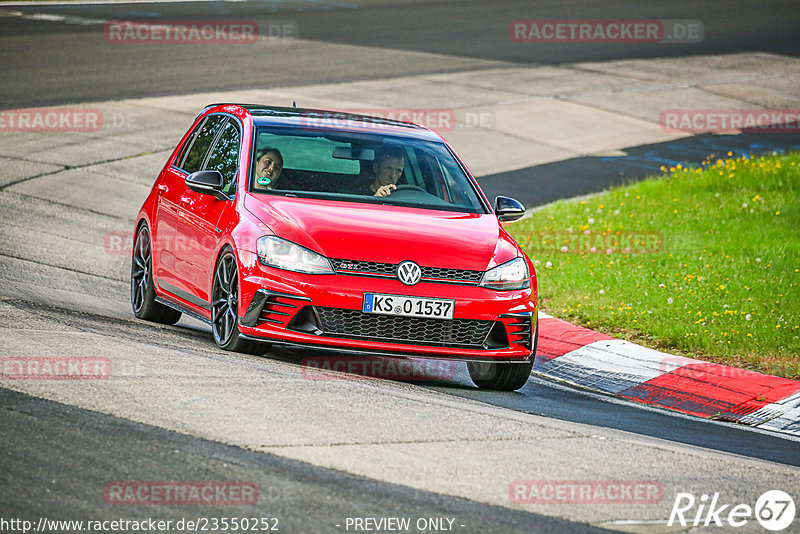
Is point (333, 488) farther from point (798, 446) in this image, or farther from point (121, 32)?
point (121, 32)

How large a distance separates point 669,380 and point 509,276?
195cm

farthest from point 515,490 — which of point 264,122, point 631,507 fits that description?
point 264,122

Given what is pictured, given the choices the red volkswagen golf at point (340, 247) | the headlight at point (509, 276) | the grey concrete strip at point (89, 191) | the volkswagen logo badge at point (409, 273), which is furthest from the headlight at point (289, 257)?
the grey concrete strip at point (89, 191)

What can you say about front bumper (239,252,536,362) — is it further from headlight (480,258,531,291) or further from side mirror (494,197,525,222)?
side mirror (494,197,525,222)

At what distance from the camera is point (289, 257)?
301 inches

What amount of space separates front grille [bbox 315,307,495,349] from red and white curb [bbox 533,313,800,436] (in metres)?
1.88

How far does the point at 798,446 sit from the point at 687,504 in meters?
2.46

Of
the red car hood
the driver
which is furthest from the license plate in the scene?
the driver

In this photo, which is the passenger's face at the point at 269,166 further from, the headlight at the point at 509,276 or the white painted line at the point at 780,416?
the white painted line at the point at 780,416

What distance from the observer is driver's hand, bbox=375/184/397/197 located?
8.69 m

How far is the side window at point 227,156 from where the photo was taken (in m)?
8.67

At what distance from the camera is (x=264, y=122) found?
8.99 m

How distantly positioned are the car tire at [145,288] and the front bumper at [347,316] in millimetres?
2114

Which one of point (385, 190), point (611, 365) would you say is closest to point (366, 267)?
point (385, 190)
